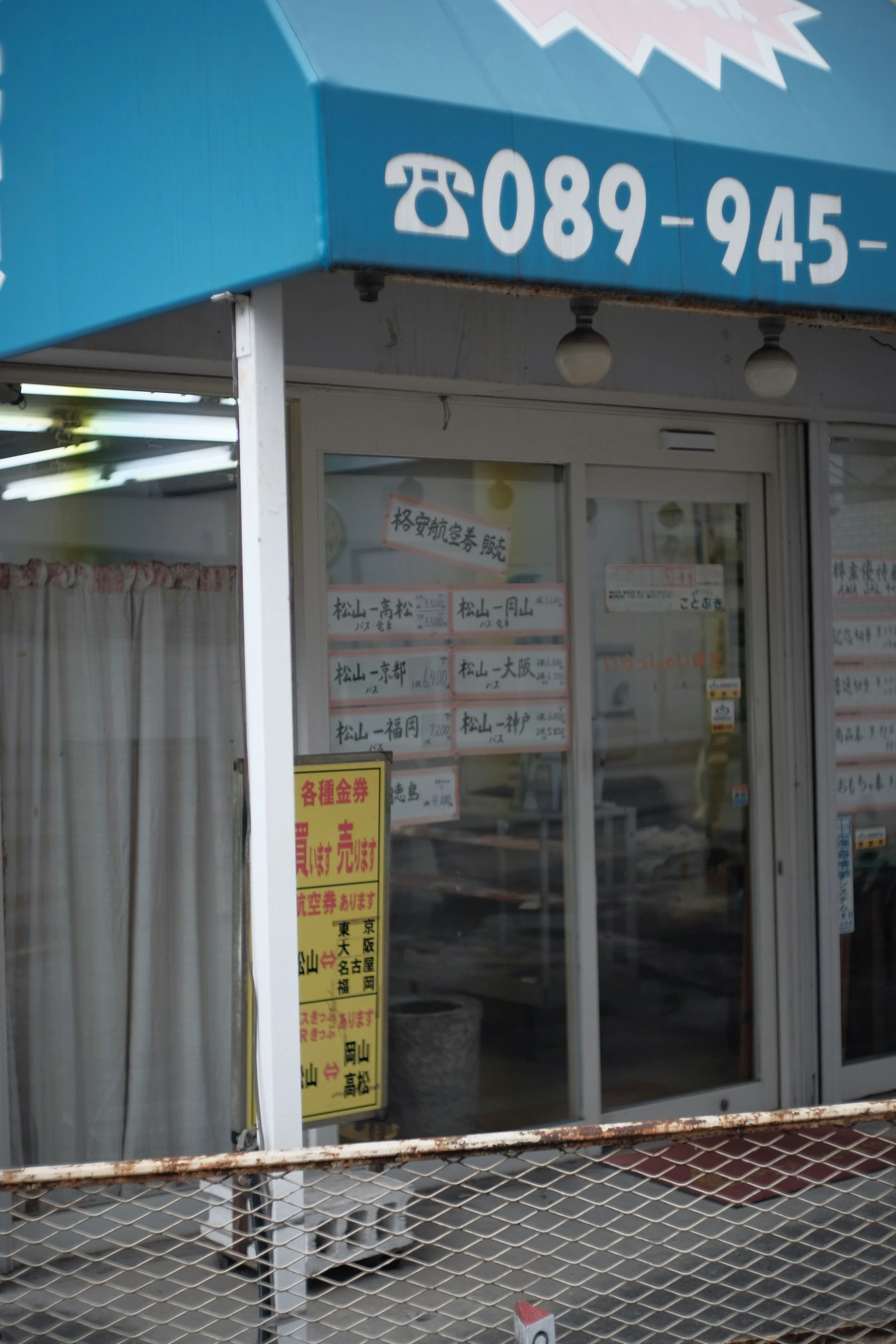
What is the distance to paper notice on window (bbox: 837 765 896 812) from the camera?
616 cm

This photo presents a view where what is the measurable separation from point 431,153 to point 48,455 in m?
2.06

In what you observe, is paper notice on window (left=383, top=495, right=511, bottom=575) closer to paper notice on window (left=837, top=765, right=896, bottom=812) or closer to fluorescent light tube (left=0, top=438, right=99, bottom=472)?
fluorescent light tube (left=0, top=438, right=99, bottom=472)

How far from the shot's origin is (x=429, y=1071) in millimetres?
5070

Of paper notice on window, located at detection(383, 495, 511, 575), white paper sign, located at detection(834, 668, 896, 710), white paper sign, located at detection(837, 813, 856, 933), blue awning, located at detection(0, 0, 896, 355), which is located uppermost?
blue awning, located at detection(0, 0, 896, 355)

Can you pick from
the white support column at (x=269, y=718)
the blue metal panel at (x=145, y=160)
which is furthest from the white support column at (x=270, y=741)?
the blue metal panel at (x=145, y=160)

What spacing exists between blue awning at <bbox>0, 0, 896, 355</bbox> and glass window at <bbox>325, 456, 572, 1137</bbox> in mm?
1805

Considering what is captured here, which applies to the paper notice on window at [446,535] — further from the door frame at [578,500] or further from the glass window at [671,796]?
the glass window at [671,796]

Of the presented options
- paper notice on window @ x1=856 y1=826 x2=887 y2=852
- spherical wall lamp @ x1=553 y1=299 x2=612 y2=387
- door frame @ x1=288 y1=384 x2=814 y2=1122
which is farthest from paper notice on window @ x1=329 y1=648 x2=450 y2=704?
paper notice on window @ x1=856 y1=826 x2=887 y2=852

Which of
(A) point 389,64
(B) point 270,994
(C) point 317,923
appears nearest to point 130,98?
(A) point 389,64

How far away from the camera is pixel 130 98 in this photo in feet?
10.1

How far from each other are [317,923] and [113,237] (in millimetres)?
2116

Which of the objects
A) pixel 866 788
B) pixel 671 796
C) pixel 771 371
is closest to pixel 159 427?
pixel 771 371

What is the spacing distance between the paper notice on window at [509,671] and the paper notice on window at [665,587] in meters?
0.38

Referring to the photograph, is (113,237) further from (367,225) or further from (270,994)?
(270,994)
